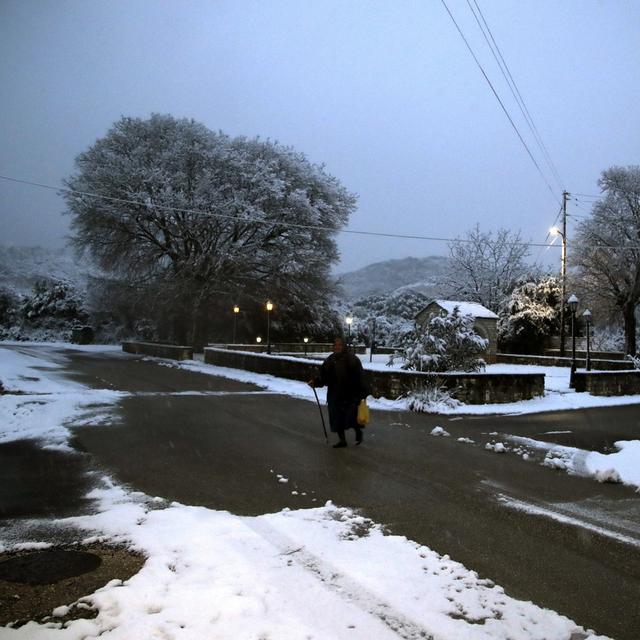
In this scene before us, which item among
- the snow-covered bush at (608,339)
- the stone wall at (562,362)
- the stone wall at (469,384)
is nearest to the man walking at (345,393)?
the stone wall at (469,384)

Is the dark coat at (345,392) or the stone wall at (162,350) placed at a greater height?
the dark coat at (345,392)

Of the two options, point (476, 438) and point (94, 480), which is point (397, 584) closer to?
point (94, 480)

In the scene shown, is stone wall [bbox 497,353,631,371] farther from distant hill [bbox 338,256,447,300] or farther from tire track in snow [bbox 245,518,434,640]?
distant hill [bbox 338,256,447,300]

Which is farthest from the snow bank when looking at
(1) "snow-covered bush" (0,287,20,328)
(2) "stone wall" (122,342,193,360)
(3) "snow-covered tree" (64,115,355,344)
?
(1) "snow-covered bush" (0,287,20,328)

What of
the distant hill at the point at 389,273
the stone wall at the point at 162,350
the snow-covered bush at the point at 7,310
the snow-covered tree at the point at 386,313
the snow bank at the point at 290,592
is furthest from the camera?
the distant hill at the point at 389,273

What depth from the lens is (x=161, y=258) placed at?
36.9 meters

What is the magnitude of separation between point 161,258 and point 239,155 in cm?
914

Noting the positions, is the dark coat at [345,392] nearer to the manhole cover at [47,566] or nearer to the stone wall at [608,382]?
the manhole cover at [47,566]

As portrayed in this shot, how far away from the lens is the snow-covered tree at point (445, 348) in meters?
14.1

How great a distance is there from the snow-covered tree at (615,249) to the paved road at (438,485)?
25.8m

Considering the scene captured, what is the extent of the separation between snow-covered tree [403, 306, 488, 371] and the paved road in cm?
300

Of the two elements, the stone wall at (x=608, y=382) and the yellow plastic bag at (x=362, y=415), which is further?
the stone wall at (x=608, y=382)

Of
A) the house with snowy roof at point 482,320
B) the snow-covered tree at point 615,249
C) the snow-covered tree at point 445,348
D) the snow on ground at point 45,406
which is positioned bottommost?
the snow on ground at point 45,406

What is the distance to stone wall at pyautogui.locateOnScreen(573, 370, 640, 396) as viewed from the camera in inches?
656
